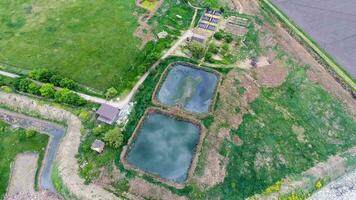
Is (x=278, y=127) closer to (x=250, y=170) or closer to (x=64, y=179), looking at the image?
(x=250, y=170)

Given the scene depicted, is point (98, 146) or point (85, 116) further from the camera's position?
point (85, 116)

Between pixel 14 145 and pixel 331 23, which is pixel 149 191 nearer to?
pixel 14 145

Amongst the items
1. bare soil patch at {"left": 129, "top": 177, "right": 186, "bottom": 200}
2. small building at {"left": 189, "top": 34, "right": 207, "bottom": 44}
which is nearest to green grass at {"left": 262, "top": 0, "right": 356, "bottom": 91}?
small building at {"left": 189, "top": 34, "right": 207, "bottom": 44}

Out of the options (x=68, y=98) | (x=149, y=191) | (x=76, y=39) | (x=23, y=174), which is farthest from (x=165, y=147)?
(x=76, y=39)

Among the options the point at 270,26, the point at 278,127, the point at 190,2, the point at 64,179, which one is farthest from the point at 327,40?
the point at 64,179

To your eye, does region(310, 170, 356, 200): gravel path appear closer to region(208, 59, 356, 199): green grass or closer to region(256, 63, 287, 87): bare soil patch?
region(208, 59, 356, 199): green grass

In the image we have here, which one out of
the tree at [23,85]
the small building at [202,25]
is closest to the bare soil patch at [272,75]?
the small building at [202,25]
